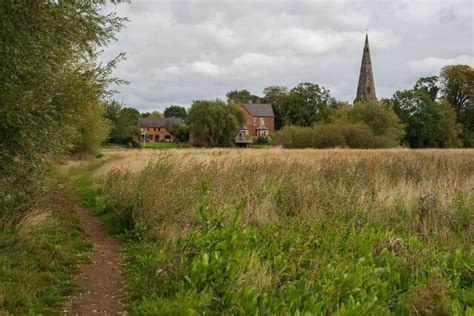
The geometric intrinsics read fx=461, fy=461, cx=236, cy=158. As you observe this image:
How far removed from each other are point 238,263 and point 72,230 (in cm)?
488

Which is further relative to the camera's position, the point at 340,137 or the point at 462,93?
the point at 462,93

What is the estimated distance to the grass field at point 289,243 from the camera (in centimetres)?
503

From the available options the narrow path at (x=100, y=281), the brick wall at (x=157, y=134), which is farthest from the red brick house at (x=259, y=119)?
the narrow path at (x=100, y=281)

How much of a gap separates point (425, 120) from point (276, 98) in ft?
152

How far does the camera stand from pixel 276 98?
366 ft

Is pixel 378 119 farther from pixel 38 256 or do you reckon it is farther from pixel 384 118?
pixel 38 256

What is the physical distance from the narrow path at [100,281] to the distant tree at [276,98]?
9644 centimetres

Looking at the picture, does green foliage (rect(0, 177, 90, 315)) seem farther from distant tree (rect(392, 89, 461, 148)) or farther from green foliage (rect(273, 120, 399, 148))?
distant tree (rect(392, 89, 461, 148))

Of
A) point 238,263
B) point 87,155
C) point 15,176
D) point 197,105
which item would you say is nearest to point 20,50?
point 15,176

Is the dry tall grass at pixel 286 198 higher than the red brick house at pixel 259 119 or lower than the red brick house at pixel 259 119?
lower

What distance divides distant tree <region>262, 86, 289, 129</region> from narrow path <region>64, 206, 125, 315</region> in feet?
316

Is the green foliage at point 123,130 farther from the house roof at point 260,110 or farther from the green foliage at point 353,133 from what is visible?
the house roof at point 260,110

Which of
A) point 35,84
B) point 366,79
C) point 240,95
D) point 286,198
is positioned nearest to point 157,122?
point 240,95

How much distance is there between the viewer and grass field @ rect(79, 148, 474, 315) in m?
5.03
